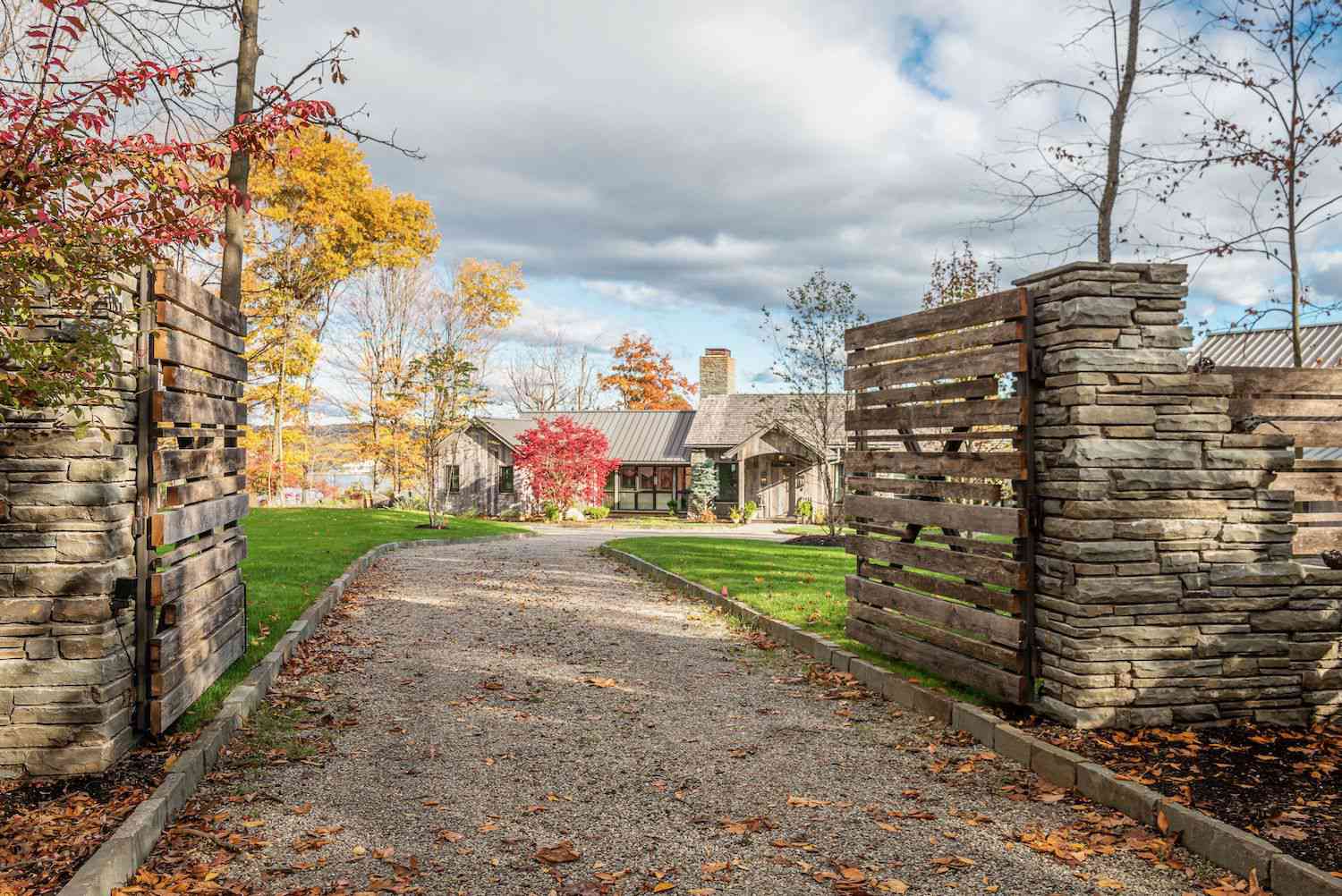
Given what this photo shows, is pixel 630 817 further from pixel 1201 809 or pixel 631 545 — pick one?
pixel 631 545

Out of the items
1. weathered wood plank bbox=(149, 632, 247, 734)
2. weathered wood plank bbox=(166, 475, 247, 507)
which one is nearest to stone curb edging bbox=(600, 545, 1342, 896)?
weathered wood plank bbox=(149, 632, 247, 734)

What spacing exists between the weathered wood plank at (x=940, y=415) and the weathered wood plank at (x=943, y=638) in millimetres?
1558

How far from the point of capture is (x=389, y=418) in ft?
115

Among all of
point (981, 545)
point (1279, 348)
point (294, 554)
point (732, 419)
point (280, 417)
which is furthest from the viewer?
point (732, 419)

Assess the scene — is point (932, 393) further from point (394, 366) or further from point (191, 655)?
point (394, 366)

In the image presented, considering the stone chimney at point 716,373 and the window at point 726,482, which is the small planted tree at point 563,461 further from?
the stone chimney at point 716,373

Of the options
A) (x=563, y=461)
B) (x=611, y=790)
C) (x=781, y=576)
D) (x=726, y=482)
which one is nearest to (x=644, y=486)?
(x=726, y=482)

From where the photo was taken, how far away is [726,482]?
36125 millimetres

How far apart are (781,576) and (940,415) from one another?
22.6ft

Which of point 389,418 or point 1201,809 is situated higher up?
point 389,418

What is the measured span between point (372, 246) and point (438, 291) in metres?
7.27

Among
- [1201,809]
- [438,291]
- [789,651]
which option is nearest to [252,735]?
[789,651]

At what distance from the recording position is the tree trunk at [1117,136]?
10.6 meters

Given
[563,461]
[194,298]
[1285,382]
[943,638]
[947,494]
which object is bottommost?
[943,638]
